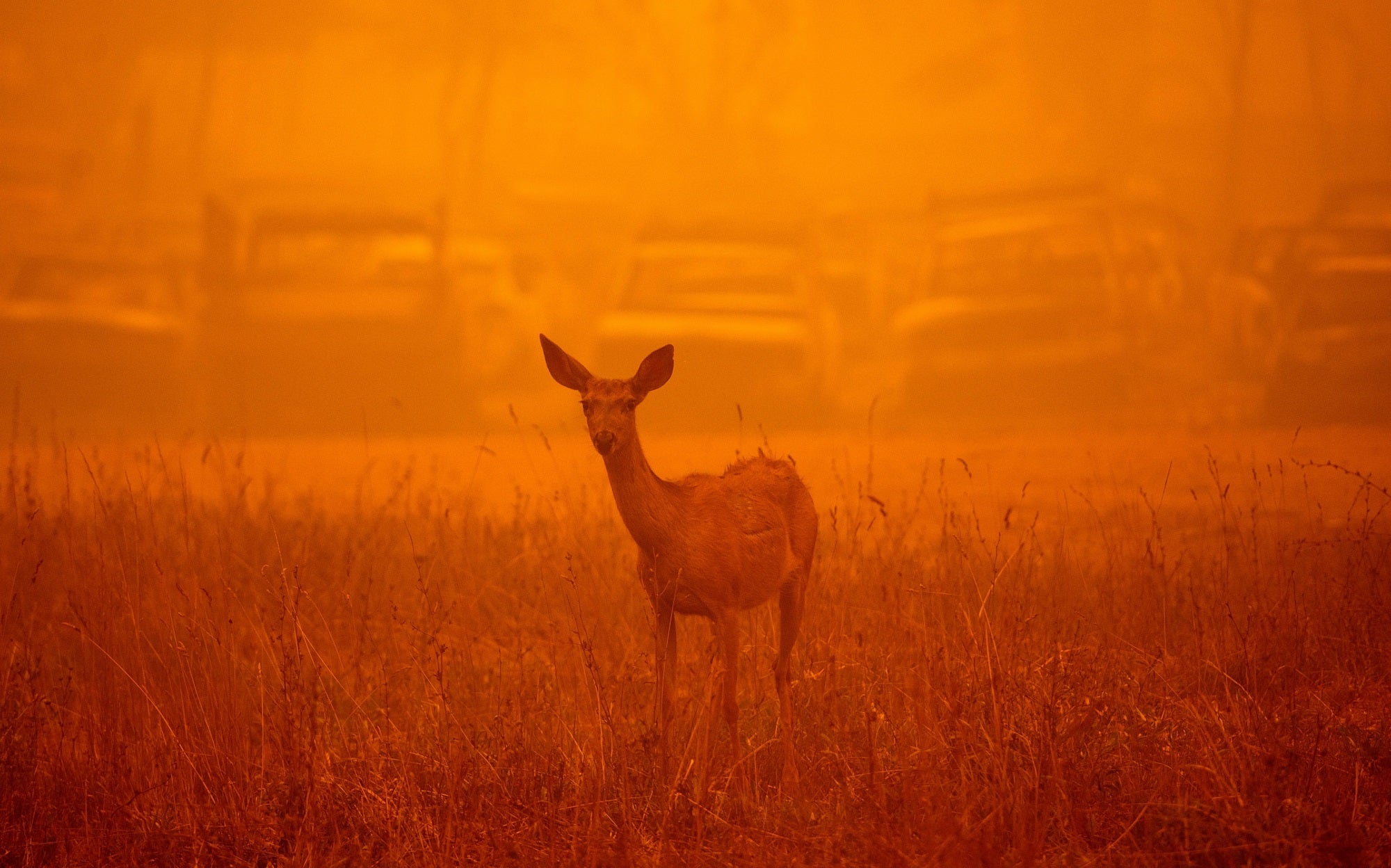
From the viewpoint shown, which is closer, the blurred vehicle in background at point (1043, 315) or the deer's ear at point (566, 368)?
the deer's ear at point (566, 368)

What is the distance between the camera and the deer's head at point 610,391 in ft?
13.6

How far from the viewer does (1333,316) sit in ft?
36.4

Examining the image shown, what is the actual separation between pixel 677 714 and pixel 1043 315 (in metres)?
8.55

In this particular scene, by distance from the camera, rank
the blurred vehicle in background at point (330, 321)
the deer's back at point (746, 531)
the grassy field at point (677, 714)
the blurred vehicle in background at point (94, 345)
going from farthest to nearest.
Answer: the blurred vehicle in background at point (330, 321) → the blurred vehicle in background at point (94, 345) → the deer's back at point (746, 531) → the grassy field at point (677, 714)

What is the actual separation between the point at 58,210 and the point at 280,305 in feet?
10.9

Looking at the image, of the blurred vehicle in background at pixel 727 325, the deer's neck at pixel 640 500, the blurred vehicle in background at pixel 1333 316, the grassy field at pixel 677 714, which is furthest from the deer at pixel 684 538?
the blurred vehicle in background at pixel 1333 316

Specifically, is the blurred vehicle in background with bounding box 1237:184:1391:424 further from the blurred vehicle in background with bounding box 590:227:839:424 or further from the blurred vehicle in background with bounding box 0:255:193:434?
the blurred vehicle in background with bounding box 0:255:193:434

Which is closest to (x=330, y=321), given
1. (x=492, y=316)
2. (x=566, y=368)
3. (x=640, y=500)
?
(x=492, y=316)

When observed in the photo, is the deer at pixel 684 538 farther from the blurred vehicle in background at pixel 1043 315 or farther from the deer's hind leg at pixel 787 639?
the blurred vehicle in background at pixel 1043 315

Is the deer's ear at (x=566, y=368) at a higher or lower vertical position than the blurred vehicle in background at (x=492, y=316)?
lower

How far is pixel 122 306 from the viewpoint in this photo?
1282 centimetres

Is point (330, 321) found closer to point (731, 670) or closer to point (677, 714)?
point (677, 714)

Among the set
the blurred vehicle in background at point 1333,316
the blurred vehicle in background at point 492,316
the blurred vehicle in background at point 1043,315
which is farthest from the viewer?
the blurred vehicle in background at point 492,316

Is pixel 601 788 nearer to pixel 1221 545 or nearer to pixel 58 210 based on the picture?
pixel 1221 545
